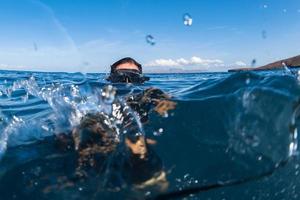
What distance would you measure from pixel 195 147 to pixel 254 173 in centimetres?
93

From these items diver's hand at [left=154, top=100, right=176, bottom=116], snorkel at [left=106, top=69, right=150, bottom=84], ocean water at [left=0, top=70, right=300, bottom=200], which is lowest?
ocean water at [left=0, top=70, right=300, bottom=200]

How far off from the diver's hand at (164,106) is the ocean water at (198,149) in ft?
0.27

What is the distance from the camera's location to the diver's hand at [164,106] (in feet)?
19.4

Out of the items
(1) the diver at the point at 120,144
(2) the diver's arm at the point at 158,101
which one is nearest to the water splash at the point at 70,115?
(1) the diver at the point at 120,144

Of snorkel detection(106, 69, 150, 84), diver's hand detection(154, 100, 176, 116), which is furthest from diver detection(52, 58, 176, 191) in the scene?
snorkel detection(106, 69, 150, 84)

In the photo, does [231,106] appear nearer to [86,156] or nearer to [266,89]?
[266,89]

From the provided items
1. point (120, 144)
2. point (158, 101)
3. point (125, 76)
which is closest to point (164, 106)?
point (158, 101)

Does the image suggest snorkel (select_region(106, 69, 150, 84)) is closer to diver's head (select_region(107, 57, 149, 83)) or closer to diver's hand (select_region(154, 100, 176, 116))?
diver's head (select_region(107, 57, 149, 83))

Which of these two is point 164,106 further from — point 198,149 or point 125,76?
point 125,76

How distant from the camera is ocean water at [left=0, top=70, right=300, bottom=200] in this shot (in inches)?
181

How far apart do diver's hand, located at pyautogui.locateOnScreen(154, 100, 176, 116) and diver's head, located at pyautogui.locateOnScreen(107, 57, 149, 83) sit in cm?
135

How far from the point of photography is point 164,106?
6078 millimetres

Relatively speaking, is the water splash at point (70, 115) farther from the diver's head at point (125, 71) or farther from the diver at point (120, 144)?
the diver's head at point (125, 71)

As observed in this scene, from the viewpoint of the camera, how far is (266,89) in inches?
213
